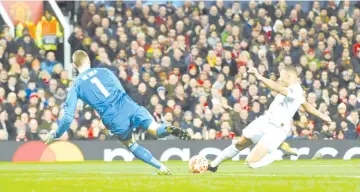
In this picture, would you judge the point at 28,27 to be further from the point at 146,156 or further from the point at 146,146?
the point at 146,156

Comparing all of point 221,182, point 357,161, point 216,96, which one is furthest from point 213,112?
point 221,182

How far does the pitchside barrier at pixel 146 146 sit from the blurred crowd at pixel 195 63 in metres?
0.28

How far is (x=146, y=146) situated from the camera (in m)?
24.0

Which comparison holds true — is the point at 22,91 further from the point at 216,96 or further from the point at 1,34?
the point at 216,96

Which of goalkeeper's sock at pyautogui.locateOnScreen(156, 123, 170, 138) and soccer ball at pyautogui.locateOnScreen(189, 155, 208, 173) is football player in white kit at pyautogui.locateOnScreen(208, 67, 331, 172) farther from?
goalkeeper's sock at pyautogui.locateOnScreen(156, 123, 170, 138)

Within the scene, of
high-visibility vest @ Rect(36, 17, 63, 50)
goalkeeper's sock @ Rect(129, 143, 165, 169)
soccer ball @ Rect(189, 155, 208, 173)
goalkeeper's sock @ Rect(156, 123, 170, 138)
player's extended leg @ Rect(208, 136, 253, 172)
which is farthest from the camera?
high-visibility vest @ Rect(36, 17, 63, 50)

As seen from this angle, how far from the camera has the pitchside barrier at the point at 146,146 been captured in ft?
77.3

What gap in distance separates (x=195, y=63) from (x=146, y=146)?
10.8ft

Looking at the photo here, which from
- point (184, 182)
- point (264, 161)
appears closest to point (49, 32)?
point (264, 161)

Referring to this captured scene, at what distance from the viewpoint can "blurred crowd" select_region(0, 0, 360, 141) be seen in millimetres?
24500

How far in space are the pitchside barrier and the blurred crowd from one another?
28 cm

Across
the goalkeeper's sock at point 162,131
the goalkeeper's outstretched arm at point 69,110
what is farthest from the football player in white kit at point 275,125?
the goalkeeper's outstretched arm at point 69,110

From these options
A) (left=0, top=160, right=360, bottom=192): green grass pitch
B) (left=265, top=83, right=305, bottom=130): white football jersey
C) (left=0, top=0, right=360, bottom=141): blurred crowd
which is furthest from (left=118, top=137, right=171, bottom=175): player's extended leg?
(left=0, top=0, right=360, bottom=141): blurred crowd

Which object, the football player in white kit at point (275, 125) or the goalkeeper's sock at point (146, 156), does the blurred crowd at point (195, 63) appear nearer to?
the football player in white kit at point (275, 125)
